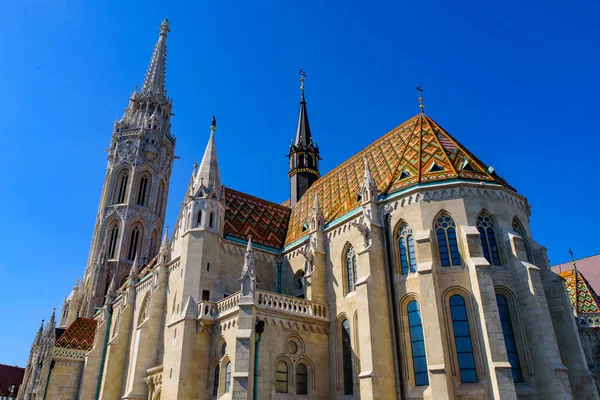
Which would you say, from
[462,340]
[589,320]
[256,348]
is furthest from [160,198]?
[589,320]

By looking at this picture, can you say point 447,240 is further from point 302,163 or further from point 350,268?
point 302,163

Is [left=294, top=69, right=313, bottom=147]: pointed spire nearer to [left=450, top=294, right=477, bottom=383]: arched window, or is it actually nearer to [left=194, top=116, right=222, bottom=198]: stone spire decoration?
[left=194, top=116, right=222, bottom=198]: stone spire decoration

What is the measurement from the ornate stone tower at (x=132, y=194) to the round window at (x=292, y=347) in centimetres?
3344

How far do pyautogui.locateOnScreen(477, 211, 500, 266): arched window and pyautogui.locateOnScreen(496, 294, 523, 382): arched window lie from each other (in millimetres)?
1707

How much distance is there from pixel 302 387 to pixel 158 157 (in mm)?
42757

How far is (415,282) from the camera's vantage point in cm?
2022

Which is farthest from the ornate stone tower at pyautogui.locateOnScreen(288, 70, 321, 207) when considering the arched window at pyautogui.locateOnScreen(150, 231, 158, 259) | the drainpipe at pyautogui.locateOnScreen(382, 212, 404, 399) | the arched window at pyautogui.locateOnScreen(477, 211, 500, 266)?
the arched window at pyautogui.locateOnScreen(150, 231, 158, 259)

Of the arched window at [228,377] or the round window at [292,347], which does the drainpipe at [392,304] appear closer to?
the round window at [292,347]

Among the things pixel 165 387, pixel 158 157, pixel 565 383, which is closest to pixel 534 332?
pixel 565 383

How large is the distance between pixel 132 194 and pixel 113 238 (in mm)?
5481

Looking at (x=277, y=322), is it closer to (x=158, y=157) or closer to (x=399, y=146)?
(x=399, y=146)

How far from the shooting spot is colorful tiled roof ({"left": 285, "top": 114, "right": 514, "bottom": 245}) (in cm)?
2236

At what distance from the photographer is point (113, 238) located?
170 feet

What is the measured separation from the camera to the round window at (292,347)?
68.4 ft
